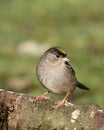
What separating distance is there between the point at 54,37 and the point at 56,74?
652 cm

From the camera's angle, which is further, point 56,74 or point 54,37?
point 54,37

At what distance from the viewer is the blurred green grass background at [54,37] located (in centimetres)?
1101

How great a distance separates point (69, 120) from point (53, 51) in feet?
4.79

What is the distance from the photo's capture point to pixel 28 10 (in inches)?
640

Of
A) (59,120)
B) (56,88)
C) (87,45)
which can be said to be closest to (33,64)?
(87,45)

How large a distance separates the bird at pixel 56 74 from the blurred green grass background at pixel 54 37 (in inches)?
79.4

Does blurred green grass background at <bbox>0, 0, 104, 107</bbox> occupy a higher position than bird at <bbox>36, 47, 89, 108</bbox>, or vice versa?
blurred green grass background at <bbox>0, 0, 104, 107</bbox>

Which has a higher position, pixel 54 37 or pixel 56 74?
pixel 54 37

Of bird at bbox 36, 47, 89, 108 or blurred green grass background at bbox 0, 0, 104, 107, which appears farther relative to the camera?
blurred green grass background at bbox 0, 0, 104, 107

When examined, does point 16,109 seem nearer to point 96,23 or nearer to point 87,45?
point 87,45

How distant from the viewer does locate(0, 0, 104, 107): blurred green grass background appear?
11.0 meters

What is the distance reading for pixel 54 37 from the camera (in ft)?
45.4

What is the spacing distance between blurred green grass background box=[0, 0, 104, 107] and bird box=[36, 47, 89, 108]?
79.4 inches

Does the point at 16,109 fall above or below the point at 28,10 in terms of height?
below
